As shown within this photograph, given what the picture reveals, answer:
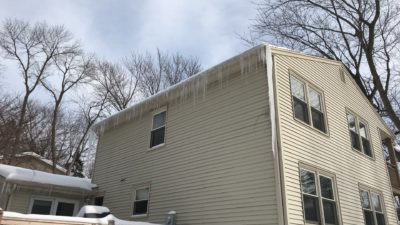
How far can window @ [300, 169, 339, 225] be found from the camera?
7.85m

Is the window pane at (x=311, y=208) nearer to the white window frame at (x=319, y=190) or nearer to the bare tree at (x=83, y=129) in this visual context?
the white window frame at (x=319, y=190)

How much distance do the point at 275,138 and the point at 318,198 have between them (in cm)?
190

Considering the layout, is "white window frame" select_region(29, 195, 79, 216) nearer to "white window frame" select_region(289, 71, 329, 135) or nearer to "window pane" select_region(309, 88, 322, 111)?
"white window frame" select_region(289, 71, 329, 135)

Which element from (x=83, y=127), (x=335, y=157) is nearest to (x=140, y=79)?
(x=83, y=127)

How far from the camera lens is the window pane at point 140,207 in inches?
412

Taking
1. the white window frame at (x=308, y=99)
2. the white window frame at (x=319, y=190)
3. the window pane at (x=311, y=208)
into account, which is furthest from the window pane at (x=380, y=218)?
the window pane at (x=311, y=208)

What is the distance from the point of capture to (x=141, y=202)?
35.0ft

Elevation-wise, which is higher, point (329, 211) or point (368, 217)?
point (368, 217)

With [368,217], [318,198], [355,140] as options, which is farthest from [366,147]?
[318,198]

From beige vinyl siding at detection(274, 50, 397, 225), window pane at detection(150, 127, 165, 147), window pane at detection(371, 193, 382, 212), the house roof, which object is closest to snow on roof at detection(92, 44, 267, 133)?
the house roof

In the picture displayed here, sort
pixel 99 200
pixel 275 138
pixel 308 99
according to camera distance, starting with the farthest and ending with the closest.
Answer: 1. pixel 99 200
2. pixel 308 99
3. pixel 275 138

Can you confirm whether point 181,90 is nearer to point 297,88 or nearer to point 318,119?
point 297,88

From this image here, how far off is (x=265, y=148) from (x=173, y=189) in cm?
321

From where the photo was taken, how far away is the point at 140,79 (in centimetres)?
2716
